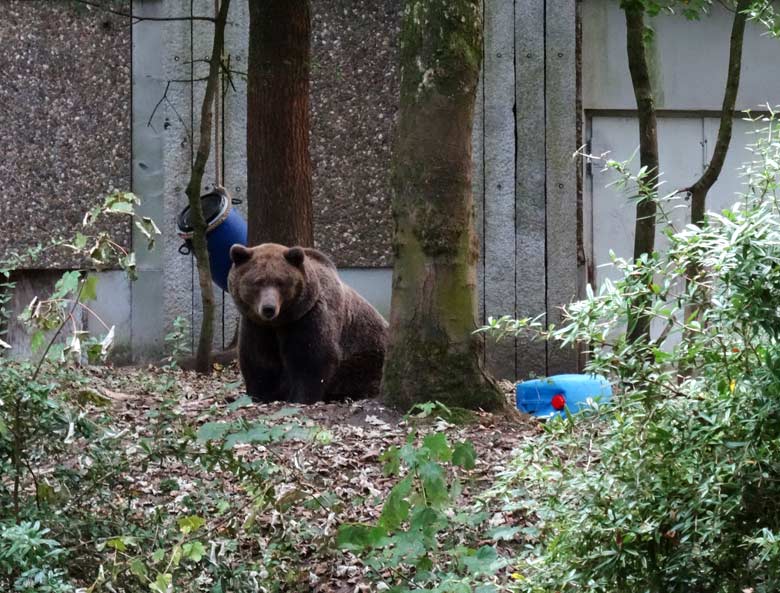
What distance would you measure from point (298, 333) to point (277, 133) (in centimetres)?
194

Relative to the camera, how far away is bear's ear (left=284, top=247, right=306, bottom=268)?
308 inches

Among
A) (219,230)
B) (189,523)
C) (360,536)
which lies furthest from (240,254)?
(360,536)

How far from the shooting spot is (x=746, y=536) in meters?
2.77

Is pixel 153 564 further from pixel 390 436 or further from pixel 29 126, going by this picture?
pixel 29 126

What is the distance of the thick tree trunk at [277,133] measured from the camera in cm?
884

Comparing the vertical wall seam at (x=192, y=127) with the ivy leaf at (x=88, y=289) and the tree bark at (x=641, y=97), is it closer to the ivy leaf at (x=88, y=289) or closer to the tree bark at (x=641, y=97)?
the tree bark at (x=641, y=97)

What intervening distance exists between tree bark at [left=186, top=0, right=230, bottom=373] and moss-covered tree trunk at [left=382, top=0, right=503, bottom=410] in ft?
11.5

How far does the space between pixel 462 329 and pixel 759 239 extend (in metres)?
3.31

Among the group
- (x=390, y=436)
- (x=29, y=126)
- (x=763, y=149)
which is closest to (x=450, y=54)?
(x=390, y=436)

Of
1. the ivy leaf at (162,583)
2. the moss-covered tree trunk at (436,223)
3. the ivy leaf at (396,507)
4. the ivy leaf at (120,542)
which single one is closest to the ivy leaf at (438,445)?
the ivy leaf at (396,507)

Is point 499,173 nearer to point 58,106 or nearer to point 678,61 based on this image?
point 678,61

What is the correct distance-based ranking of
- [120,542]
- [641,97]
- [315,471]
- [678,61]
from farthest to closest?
[678,61], [641,97], [315,471], [120,542]

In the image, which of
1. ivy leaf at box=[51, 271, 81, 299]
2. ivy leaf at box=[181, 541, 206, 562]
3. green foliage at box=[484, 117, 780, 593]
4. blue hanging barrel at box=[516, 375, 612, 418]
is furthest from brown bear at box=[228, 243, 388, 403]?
green foliage at box=[484, 117, 780, 593]

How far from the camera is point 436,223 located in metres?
5.85
